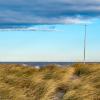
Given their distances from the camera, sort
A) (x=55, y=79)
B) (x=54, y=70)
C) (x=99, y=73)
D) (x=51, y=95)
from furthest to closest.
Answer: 1. (x=54, y=70)
2. (x=55, y=79)
3. (x=99, y=73)
4. (x=51, y=95)

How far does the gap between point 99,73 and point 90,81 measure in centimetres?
61

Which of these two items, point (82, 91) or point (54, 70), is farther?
point (54, 70)

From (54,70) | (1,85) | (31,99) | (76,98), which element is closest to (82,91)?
(76,98)

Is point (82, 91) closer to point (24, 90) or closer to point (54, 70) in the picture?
point (24, 90)

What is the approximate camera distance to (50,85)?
1208 cm

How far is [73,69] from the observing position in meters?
14.9

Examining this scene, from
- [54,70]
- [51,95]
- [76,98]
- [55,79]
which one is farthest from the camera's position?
[54,70]

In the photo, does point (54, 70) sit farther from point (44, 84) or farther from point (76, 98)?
point (76, 98)

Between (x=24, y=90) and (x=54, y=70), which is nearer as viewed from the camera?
(x=24, y=90)

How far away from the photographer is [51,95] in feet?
38.2

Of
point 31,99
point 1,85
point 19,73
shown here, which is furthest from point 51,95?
point 19,73

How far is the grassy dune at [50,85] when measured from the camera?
11.1 meters

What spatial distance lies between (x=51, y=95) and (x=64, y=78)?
1776mm

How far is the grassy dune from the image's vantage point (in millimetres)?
11125
